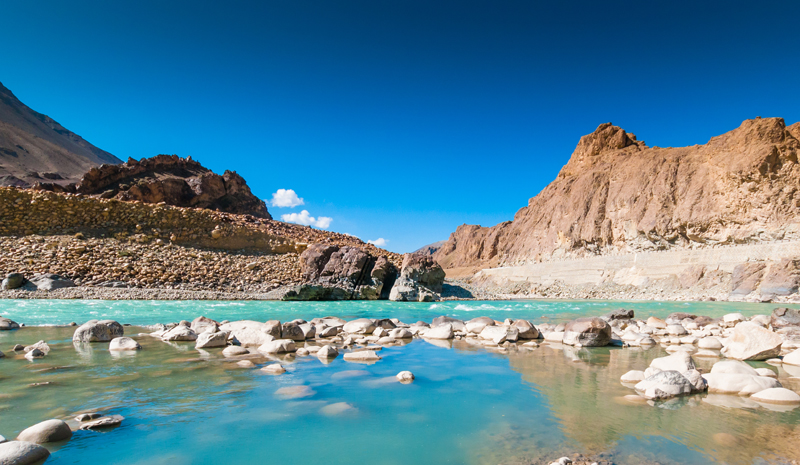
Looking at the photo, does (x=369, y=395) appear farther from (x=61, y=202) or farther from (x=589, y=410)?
(x=61, y=202)

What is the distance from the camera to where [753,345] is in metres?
7.67

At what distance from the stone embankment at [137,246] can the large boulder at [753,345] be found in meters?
21.8

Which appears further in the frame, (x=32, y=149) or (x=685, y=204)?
(x=32, y=149)

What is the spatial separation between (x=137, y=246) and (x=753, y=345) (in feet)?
89.7

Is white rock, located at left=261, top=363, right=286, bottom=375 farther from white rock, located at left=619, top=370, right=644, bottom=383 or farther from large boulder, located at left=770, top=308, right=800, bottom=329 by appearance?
large boulder, located at left=770, top=308, right=800, bottom=329

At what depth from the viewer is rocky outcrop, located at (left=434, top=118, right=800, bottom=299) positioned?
117 ft

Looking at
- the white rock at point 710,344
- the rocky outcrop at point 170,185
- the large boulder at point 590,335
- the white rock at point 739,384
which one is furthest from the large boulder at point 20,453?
the rocky outcrop at point 170,185

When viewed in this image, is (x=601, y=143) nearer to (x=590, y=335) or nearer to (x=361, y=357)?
(x=590, y=335)

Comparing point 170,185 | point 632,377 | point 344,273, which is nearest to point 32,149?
point 170,185

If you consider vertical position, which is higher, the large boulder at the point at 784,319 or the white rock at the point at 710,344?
the large boulder at the point at 784,319

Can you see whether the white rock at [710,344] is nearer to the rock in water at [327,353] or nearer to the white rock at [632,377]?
the white rock at [632,377]

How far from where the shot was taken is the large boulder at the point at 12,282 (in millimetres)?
17047

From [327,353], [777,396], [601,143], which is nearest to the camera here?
[777,396]

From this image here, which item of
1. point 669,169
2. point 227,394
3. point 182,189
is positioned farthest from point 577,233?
point 227,394
